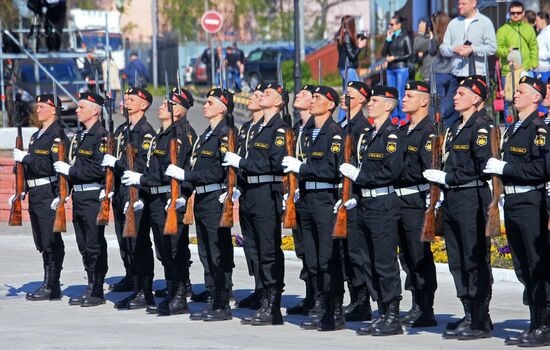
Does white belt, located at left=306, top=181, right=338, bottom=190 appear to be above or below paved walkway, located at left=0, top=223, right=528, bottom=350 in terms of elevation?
above

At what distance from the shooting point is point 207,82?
4422 cm

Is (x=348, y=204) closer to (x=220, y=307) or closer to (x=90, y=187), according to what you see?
(x=220, y=307)

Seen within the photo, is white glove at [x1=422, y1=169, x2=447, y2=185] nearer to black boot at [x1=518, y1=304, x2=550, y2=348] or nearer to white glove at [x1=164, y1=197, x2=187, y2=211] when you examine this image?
black boot at [x1=518, y1=304, x2=550, y2=348]

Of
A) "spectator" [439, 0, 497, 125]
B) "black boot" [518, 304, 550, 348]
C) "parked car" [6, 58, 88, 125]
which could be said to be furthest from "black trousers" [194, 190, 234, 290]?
"parked car" [6, 58, 88, 125]

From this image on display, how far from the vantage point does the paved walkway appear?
36.3 feet

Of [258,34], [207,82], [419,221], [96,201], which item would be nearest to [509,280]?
[419,221]

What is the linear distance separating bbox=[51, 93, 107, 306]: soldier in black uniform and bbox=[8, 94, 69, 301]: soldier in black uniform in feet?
0.73

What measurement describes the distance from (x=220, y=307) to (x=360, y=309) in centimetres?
118

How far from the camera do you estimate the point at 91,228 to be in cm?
1337

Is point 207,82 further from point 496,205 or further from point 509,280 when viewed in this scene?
point 496,205

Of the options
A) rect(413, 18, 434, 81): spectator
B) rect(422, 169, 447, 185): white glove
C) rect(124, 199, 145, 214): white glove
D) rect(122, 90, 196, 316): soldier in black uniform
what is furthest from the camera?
rect(413, 18, 434, 81): spectator

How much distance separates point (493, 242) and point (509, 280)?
162cm

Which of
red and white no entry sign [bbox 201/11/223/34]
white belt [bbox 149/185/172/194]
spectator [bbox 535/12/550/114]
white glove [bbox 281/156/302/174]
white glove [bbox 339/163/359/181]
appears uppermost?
red and white no entry sign [bbox 201/11/223/34]

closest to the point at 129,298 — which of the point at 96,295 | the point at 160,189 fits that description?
the point at 96,295
